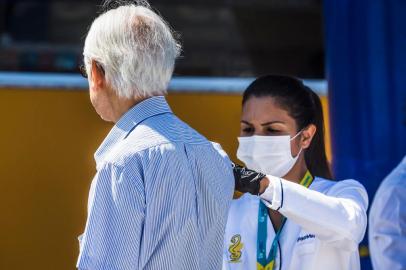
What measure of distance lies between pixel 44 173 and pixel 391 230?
1434 mm

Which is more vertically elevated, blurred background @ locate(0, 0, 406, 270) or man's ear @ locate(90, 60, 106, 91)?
man's ear @ locate(90, 60, 106, 91)

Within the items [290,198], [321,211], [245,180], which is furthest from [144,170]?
[321,211]

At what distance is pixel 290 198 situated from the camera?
2305 millimetres

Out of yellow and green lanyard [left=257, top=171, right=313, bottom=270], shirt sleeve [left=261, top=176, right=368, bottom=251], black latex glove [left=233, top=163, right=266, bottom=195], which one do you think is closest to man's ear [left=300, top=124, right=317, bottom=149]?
yellow and green lanyard [left=257, top=171, right=313, bottom=270]

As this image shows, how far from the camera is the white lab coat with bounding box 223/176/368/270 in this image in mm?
2330

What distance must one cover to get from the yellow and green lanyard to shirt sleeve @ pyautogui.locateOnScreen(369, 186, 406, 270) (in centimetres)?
73

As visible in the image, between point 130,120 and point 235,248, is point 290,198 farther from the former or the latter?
point 130,120

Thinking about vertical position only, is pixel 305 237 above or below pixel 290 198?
below

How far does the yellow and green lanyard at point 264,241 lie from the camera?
8.27 ft

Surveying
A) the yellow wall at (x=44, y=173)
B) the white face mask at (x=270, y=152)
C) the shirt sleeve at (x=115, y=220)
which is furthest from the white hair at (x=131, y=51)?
the yellow wall at (x=44, y=173)

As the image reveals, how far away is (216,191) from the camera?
1987mm

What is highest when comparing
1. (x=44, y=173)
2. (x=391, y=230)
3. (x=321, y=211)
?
(x=321, y=211)

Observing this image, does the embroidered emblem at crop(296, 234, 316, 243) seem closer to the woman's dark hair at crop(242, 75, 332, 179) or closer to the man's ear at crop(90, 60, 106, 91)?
the woman's dark hair at crop(242, 75, 332, 179)

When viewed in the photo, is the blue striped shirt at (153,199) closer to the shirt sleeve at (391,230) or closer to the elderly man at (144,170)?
the elderly man at (144,170)
